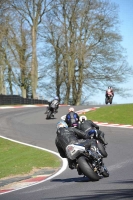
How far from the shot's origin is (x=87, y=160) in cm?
1150

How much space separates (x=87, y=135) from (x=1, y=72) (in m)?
47.2

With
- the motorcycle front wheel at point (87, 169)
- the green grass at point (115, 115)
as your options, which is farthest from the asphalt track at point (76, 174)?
the green grass at point (115, 115)

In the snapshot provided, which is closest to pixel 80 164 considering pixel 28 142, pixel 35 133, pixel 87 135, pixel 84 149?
pixel 84 149

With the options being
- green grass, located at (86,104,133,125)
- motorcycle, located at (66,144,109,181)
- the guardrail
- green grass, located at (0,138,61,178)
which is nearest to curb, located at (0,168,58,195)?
green grass, located at (0,138,61,178)

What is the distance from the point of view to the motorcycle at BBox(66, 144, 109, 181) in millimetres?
11164

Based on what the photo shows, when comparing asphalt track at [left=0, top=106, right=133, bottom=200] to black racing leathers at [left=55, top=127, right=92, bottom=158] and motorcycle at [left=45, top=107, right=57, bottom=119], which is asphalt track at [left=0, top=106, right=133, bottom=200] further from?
motorcycle at [left=45, top=107, right=57, bottom=119]

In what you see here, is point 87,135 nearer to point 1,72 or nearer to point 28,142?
point 28,142

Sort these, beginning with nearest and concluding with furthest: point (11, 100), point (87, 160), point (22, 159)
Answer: point (87, 160) < point (22, 159) < point (11, 100)

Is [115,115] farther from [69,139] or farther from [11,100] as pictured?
[69,139]

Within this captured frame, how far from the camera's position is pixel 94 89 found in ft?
204

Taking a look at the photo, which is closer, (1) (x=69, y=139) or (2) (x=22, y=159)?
(1) (x=69, y=139)

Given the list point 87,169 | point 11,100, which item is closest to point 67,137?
point 87,169

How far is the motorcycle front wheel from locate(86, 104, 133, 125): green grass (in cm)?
1716

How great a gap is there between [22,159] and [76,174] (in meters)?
4.99
